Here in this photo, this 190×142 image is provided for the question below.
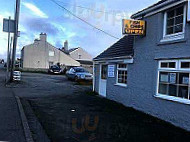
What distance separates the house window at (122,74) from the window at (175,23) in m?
3.68

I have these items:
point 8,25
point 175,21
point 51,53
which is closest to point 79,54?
point 51,53

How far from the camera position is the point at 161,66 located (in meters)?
9.71

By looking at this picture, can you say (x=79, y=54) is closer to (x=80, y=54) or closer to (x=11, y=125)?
(x=80, y=54)

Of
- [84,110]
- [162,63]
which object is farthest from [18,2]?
[162,63]

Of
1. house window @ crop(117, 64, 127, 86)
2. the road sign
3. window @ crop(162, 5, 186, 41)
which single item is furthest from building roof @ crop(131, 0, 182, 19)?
the road sign

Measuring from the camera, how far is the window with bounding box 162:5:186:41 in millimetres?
8951

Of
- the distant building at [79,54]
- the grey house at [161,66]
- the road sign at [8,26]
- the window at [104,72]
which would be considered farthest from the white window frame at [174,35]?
the distant building at [79,54]

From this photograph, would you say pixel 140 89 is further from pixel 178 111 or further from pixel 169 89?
pixel 178 111

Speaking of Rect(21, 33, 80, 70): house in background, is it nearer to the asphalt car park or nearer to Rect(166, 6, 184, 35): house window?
the asphalt car park

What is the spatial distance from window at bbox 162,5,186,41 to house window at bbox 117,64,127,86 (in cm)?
368

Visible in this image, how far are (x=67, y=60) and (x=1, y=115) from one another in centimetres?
5608

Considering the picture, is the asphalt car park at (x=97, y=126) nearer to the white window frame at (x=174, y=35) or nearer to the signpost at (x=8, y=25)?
the white window frame at (x=174, y=35)

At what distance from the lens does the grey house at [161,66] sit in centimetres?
852

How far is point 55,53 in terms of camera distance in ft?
203
